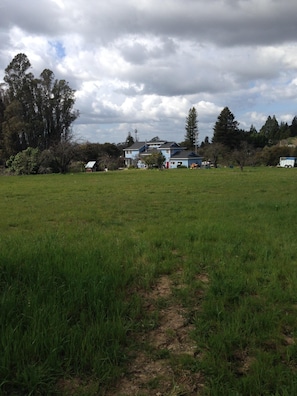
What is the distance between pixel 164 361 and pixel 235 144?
76.1 metres

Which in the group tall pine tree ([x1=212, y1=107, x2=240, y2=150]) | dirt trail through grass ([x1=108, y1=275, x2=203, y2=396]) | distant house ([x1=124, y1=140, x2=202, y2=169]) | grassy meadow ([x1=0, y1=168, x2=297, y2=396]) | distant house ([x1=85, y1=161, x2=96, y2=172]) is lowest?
dirt trail through grass ([x1=108, y1=275, x2=203, y2=396])

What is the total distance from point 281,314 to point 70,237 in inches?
160

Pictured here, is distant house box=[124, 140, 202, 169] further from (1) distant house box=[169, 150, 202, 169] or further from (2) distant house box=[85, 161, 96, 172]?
(2) distant house box=[85, 161, 96, 172]

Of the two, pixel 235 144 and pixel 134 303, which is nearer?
pixel 134 303

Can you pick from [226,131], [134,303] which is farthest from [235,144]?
[134,303]

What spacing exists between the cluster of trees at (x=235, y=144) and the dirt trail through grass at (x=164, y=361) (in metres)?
39.5

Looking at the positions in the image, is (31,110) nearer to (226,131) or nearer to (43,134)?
(43,134)

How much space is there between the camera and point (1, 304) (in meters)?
3.19

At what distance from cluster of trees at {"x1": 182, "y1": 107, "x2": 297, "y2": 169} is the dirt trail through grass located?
39.5 m

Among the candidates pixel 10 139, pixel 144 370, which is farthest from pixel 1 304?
pixel 10 139

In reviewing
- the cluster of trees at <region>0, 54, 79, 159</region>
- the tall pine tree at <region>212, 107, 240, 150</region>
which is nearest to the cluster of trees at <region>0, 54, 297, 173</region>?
the cluster of trees at <region>0, 54, 79, 159</region>

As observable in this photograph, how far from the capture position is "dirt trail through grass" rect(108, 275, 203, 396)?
243 centimetres

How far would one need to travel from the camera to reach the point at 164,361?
276 cm

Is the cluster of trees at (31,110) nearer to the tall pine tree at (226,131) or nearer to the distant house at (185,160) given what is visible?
the distant house at (185,160)
